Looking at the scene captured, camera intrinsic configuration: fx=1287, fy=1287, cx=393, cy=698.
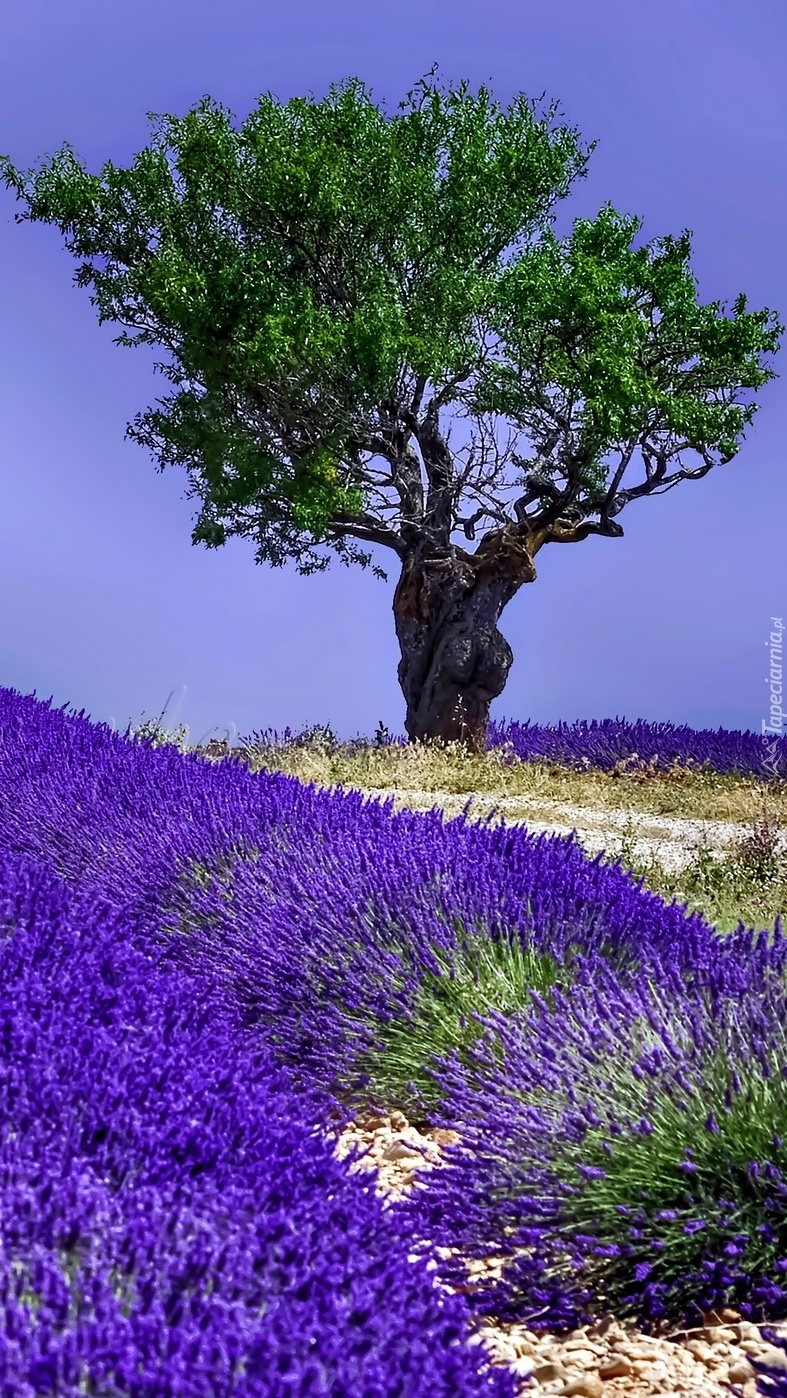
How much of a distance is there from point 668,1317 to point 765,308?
1246 cm

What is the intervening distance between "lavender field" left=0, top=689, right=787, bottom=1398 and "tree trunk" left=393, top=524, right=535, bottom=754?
743cm

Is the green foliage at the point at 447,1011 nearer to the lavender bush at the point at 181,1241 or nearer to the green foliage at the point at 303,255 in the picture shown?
the lavender bush at the point at 181,1241

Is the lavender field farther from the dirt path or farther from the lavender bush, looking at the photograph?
the dirt path

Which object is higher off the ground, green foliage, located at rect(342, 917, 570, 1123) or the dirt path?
the dirt path

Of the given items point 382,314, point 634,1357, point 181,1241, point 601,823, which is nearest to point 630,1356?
point 634,1357

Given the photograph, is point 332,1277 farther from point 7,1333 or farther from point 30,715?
point 30,715

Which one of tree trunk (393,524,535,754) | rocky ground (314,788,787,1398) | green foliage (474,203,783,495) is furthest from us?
tree trunk (393,524,535,754)

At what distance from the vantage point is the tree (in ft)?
37.1

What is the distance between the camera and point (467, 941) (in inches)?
133

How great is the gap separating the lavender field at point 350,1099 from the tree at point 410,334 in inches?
288

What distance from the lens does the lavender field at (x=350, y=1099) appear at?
55.5 inches

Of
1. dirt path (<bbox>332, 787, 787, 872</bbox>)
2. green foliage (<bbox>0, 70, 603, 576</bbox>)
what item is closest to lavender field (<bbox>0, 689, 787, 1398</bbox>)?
dirt path (<bbox>332, 787, 787, 872</bbox>)

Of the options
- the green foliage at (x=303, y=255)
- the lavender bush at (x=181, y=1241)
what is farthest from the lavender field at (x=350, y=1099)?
the green foliage at (x=303, y=255)

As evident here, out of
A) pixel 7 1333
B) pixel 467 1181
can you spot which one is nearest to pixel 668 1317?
pixel 467 1181
